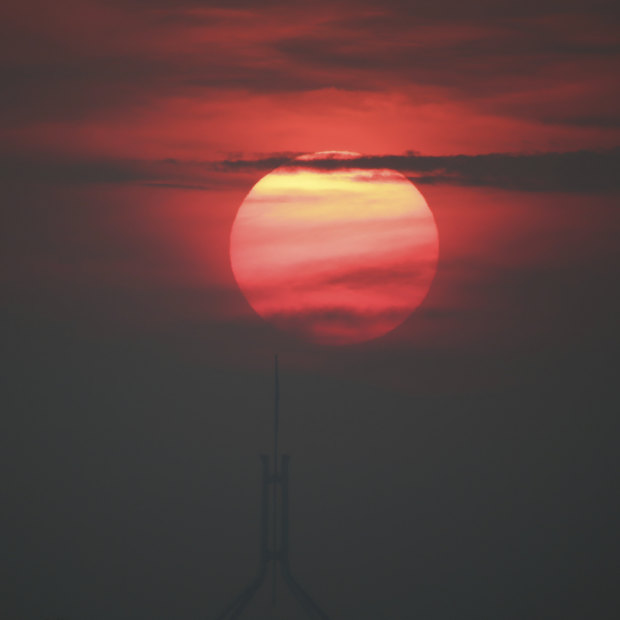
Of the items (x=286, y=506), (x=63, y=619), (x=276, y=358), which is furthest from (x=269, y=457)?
(x=63, y=619)

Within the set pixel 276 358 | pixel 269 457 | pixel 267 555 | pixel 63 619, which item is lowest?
pixel 63 619

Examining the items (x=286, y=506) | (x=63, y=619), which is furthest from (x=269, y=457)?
(x=63, y=619)

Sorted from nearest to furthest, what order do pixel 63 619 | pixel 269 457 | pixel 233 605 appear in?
pixel 269 457 < pixel 233 605 < pixel 63 619

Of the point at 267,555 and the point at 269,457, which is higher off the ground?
the point at 269,457

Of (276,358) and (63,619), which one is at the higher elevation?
(276,358)

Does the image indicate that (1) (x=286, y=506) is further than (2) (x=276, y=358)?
No

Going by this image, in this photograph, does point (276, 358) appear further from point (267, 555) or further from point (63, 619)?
point (63, 619)

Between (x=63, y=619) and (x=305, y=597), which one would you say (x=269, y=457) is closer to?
(x=305, y=597)

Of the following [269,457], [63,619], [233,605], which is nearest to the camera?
[269,457]

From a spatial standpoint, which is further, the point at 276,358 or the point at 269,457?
the point at 276,358
